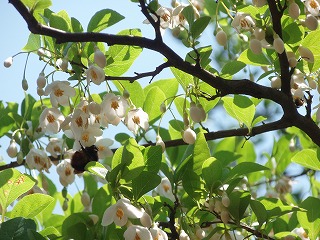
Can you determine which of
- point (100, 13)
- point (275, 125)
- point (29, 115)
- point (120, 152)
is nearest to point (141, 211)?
point (120, 152)

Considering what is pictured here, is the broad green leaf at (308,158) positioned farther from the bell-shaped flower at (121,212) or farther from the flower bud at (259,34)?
the bell-shaped flower at (121,212)

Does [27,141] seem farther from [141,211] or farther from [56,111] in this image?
[141,211]

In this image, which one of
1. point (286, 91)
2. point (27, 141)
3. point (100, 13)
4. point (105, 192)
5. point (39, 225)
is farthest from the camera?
point (39, 225)

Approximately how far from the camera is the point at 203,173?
80.2 inches

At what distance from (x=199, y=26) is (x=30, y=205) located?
72 centimetres

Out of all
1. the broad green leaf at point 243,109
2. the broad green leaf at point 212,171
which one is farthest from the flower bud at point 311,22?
the broad green leaf at point 212,171

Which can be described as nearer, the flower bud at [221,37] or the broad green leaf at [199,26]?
the broad green leaf at [199,26]

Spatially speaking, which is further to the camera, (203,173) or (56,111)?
(56,111)

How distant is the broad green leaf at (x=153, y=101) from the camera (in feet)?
8.33

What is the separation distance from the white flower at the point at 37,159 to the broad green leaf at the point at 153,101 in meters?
0.42

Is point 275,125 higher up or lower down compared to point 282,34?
lower down

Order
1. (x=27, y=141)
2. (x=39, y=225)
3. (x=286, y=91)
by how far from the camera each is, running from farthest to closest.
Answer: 1. (x=39, y=225)
2. (x=27, y=141)
3. (x=286, y=91)

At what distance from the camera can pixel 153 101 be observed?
2.56 m

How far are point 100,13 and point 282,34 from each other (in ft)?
1.84
